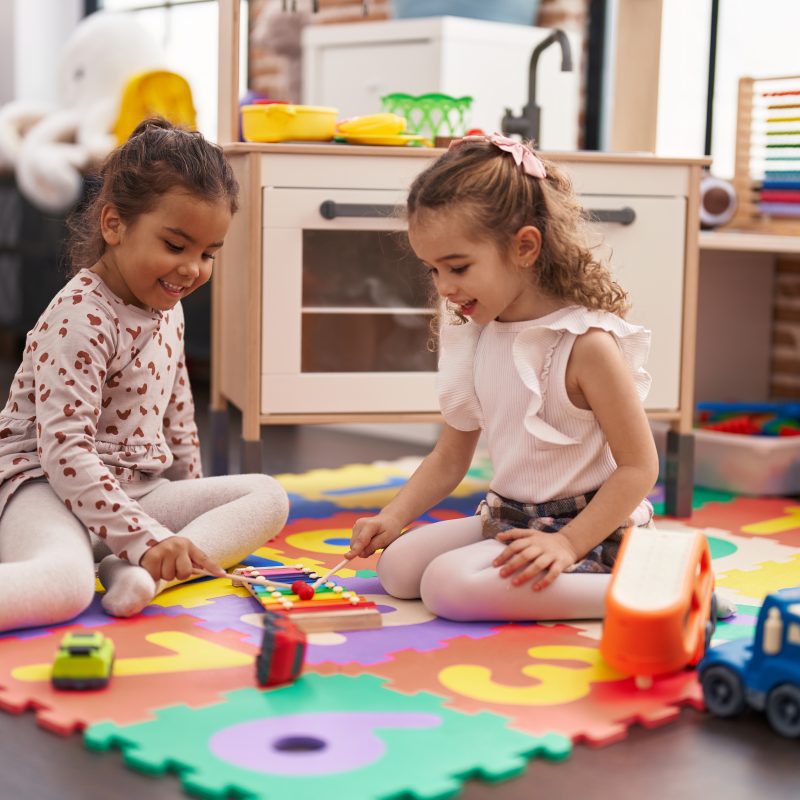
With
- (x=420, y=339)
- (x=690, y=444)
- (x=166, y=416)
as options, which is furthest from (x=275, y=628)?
(x=690, y=444)

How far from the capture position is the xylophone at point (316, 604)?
4.50ft

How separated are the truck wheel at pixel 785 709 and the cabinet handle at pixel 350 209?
110 centimetres

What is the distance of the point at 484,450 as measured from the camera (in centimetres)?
285

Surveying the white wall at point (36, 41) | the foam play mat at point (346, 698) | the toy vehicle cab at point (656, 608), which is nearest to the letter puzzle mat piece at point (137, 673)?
the foam play mat at point (346, 698)

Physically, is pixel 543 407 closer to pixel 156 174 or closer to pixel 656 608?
pixel 656 608

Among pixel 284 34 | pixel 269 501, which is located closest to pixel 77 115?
pixel 284 34

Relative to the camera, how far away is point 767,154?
274 centimetres

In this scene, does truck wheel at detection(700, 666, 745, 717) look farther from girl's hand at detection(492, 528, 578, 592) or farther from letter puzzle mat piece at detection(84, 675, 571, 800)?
girl's hand at detection(492, 528, 578, 592)

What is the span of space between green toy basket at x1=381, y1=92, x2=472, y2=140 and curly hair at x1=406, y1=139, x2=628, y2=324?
70cm

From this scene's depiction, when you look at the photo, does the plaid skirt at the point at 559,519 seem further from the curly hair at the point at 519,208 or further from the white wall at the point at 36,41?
the white wall at the point at 36,41

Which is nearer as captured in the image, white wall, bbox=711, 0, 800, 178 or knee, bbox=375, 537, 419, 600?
knee, bbox=375, 537, 419, 600

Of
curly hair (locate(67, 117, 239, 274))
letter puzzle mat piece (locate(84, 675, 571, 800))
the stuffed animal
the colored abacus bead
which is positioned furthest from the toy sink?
the stuffed animal

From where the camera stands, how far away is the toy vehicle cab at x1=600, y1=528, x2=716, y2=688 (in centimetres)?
118

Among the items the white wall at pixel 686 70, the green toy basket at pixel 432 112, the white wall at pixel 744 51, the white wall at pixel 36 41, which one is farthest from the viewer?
the white wall at pixel 36 41
